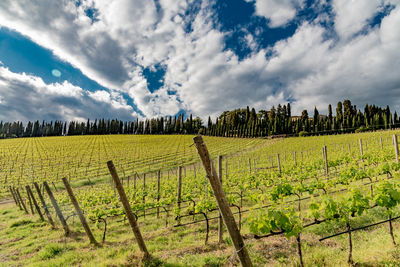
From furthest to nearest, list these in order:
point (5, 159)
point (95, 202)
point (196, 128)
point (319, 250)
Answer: point (196, 128), point (5, 159), point (95, 202), point (319, 250)

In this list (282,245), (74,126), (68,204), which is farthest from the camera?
(74,126)

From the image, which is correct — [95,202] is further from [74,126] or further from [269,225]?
[74,126]

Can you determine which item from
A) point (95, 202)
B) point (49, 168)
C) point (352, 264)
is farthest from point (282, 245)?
point (49, 168)

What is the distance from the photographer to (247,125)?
244 feet

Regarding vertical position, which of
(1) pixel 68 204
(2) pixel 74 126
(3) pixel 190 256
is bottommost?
(1) pixel 68 204

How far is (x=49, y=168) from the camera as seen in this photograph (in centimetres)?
2969

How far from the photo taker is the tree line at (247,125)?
60719mm

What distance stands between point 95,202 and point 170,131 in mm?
90530

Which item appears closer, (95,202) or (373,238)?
(373,238)

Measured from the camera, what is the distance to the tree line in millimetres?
60719

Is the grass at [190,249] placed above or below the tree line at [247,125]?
below

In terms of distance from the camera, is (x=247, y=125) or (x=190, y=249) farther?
(x=247, y=125)

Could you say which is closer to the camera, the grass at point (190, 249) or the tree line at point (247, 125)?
the grass at point (190, 249)

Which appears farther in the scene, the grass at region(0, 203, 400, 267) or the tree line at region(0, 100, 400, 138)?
the tree line at region(0, 100, 400, 138)
